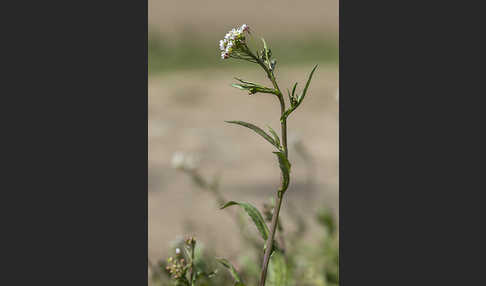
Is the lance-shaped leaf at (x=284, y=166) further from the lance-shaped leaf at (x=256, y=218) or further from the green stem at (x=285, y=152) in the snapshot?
the lance-shaped leaf at (x=256, y=218)

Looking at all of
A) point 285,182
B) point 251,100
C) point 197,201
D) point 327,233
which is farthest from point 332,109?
point 285,182

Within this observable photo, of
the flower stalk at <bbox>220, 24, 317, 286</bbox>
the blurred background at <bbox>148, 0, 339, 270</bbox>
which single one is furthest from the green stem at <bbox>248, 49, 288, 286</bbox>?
the blurred background at <bbox>148, 0, 339, 270</bbox>

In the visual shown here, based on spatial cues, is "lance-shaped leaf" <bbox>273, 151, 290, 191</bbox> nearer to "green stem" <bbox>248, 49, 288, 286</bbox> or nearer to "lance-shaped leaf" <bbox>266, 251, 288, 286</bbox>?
"green stem" <bbox>248, 49, 288, 286</bbox>

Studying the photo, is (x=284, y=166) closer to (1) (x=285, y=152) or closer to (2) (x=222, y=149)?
(1) (x=285, y=152)

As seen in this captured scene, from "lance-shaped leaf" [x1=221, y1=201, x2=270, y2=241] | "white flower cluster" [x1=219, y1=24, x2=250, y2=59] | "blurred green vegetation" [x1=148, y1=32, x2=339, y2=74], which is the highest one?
"blurred green vegetation" [x1=148, y1=32, x2=339, y2=74]

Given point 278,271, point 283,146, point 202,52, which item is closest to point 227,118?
point 202,52

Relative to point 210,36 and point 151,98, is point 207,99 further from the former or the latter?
point 210,36
